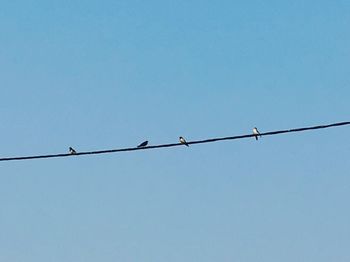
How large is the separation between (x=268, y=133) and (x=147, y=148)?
5037mm

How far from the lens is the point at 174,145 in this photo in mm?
31562

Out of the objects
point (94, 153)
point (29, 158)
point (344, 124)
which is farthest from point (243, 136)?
point (29, 158)

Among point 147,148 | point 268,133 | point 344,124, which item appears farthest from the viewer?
point 147,148

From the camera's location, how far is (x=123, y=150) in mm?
32562

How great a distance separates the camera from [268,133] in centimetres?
2969

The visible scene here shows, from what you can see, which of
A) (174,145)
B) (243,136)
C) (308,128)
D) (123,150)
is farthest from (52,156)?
(308,128)

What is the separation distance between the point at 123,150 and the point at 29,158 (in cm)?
389

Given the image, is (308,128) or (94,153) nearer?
(308,128)

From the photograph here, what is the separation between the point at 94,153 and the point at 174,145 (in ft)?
11.5

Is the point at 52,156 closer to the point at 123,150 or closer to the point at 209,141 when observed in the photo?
the point at 123,150

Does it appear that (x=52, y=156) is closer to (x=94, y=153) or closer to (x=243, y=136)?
(x=94, y=153)

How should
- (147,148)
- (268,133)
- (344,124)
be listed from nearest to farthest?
(344,124)
(268,133)
(147,148)

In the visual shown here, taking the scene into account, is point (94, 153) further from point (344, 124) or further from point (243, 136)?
point (344, 124)

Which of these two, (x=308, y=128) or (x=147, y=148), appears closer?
(x=308, y=128)
